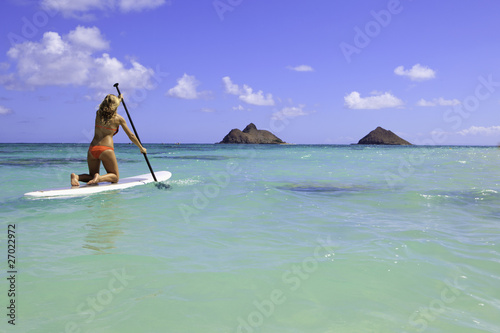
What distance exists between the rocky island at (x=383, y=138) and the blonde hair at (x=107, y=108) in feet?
558

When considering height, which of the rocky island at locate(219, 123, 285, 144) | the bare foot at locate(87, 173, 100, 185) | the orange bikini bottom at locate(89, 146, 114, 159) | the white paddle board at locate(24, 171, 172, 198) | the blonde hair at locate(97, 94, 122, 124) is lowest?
the white paddle board at locate(24, 171, 172, 198)

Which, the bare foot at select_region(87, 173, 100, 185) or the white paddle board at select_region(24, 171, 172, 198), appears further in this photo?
the bare foot at select_region(87, 173, 100, 185)

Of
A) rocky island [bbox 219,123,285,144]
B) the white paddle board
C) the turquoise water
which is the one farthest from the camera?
rocky island [bbox 219,123,285,144]

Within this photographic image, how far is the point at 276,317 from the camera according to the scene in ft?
9.20

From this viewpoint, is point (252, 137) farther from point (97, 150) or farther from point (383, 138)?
point (97, 150)

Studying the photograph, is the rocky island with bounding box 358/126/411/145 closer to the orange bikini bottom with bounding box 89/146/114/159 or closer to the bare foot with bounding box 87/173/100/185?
the bare foot with bounding box 87/173/100/185

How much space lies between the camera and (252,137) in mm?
146250

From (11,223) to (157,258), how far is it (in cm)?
335

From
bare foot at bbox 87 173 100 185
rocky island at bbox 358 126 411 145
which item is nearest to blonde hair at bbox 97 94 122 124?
bare foot at bbox 87 173 100 185

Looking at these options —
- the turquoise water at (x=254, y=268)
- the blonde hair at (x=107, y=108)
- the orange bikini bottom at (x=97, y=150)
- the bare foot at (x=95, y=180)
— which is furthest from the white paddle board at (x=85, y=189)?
the blonde hair at (x=107, y=108)

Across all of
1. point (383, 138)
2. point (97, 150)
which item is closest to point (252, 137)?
point (383, 138)

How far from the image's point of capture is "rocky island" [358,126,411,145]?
538 ft

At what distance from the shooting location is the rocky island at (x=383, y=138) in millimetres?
163875

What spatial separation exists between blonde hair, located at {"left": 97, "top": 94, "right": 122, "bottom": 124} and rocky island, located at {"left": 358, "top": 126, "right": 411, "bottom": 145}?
170061mm
